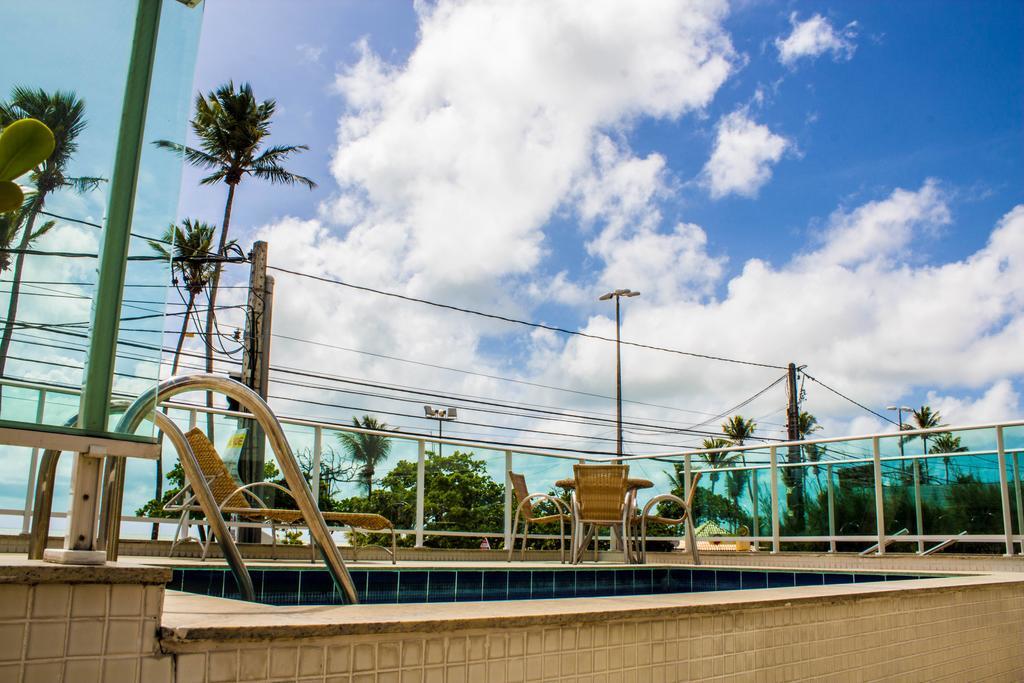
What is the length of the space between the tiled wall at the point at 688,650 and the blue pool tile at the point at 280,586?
5.70ft

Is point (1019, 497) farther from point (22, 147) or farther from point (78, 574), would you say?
point (22, 147)

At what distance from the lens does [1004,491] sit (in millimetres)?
6680

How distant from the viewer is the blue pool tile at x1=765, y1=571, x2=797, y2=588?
490 cm

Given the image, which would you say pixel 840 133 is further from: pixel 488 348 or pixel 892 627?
pixel 892 627

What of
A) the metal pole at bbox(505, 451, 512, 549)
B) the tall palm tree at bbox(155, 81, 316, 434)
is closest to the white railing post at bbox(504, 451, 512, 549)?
the metal pole at bbox(505, 451, 512, 549)

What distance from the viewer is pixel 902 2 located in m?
18.0

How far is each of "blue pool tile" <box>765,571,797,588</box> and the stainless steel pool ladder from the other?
137 inches

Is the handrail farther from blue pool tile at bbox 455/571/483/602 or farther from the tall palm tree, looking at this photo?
the tall palm tree

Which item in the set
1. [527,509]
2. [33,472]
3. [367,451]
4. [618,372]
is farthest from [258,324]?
[33,472]

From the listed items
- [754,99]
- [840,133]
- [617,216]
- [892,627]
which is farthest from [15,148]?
[617,216]

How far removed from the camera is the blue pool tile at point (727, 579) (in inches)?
201

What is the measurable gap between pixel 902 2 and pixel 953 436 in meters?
14.6

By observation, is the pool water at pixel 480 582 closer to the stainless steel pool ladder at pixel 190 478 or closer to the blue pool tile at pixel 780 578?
the blue pool tile at pixel 780 578

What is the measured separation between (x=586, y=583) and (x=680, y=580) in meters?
1.24
